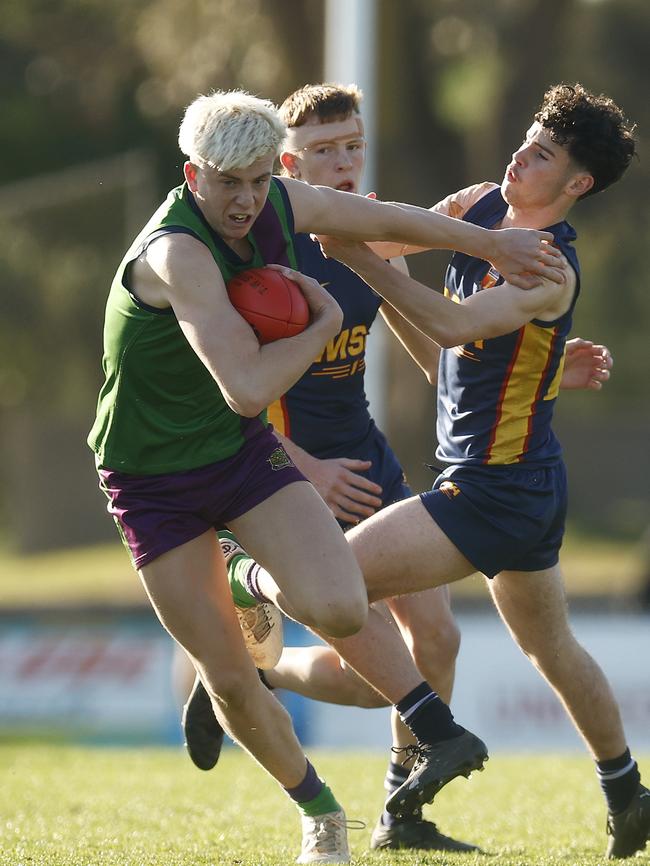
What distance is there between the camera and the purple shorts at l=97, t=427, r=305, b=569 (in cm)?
464

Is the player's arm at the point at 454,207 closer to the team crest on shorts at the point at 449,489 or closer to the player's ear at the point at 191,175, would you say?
the team crest on shorts at the point at 449,489

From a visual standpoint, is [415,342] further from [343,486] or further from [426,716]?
[426,716]

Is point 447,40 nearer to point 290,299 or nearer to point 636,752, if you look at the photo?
point 636,752

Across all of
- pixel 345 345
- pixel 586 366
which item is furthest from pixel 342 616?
pixel 586 366

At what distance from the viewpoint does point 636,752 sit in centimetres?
1005

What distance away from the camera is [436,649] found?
5.63 m

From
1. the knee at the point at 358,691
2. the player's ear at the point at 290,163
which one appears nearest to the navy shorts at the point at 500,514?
Answer: the knee at the point at 358,691

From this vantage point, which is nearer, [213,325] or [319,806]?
[213,325]

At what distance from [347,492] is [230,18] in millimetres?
16690

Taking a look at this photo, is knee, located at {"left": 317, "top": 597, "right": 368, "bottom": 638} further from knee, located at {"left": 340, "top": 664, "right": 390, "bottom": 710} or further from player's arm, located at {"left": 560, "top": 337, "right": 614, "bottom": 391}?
player's arm, located at {"left": 560, "top": 337, "right": 614, "bottom": 391}

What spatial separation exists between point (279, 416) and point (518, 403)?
3.52ft

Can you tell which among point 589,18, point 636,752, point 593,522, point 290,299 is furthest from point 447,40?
point 290,299

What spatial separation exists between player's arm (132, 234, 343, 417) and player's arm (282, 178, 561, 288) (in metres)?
0.50

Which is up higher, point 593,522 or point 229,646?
point 229,646
